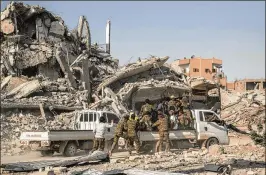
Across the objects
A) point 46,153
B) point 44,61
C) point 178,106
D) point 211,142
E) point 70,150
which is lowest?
point 46,153

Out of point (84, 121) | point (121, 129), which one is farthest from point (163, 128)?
point (84, 121)

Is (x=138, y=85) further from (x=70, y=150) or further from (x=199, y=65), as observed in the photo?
(x=199, y=65)

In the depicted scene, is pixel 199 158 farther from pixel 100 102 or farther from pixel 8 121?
pixel 8 121

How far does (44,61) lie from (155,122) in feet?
47.6

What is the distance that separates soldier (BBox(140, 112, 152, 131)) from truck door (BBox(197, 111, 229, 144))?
2.48 m

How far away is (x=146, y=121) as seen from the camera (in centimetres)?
1536

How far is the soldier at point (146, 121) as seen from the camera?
15.3 meters

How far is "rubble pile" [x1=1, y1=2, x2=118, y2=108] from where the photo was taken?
76.8ft

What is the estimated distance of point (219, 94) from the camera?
29406 mm

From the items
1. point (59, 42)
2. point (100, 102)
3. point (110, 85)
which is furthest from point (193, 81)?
point (59, 42)

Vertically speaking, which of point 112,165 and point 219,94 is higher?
point 219,94

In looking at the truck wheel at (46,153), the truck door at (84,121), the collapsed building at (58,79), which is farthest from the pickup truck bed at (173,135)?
the collapsed building at (58,79)

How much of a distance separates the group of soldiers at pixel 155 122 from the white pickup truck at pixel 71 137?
5.90 ft

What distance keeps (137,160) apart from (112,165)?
108 centimetres
